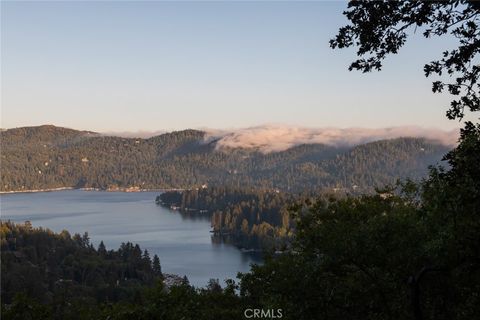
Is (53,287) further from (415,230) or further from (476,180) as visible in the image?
(476,180)

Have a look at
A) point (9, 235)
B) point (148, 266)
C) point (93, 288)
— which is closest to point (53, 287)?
point (93, 288)

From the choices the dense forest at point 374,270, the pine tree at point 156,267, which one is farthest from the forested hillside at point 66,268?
the dense forest at point 374,270

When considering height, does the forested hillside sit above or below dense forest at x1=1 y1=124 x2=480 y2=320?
below

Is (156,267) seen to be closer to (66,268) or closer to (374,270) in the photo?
(66,268)

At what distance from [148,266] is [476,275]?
442 feet

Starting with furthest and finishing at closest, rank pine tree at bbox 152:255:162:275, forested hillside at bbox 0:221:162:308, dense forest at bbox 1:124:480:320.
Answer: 1. pine tree at bbox 152:255:162:275
2. forested hillside at bbox 0:221:162:308
3. dense forest at bbox 1:124:480:320

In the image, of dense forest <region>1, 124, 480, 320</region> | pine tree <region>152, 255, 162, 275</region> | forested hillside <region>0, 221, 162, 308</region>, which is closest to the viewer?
dense forest <region>1, 124, 480, 320</region>

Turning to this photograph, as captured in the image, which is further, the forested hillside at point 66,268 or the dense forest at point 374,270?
the forested hillside at point 66,268

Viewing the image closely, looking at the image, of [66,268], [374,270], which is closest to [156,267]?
[66,268]

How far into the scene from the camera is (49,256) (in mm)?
161625

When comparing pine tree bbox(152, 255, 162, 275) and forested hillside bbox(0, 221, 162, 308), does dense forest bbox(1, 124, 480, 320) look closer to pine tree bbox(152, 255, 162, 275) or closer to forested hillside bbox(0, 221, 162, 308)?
forested hillside bbox(0, 221, 162, 308)

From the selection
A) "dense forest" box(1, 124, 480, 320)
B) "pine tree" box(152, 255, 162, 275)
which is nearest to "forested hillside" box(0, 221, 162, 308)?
"pine tree" box(152, 255, 162, 275)

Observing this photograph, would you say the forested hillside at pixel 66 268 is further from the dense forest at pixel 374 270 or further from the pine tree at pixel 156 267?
the dense forest at pixel 374 270

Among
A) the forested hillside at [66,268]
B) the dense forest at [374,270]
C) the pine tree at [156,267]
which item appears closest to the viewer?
the dense forest at [374,270]
